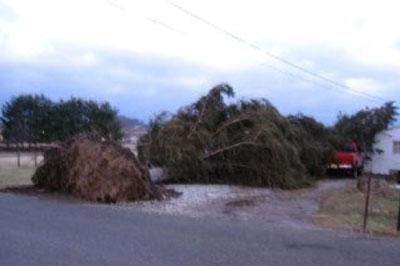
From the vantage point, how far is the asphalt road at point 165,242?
32.6ft

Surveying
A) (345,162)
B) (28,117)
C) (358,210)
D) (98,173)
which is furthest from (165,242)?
(28,117)

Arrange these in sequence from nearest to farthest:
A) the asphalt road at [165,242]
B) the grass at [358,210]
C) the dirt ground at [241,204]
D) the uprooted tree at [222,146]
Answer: the asphalt road at [165,242]
the grass at [358,210]
the dirt ground at [241,204]
the uprooted tree at [222,146]

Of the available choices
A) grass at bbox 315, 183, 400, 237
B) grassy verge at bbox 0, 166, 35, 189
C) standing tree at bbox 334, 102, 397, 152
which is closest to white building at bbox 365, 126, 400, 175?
standing tree at bbox 334, 102, 397, 152

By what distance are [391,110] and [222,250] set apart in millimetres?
44497

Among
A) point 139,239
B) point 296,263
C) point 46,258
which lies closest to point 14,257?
point 46,258

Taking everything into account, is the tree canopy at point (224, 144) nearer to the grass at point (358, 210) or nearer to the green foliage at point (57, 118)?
the grass at point (358, 210)

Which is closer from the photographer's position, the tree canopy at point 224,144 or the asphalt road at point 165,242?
the asphalt road at point 165,242

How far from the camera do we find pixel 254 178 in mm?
24031

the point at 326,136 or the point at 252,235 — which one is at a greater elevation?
the point at 326,136

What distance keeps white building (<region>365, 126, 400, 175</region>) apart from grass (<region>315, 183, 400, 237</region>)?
2674 cm

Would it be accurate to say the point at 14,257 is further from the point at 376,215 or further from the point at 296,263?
the point at 376,215

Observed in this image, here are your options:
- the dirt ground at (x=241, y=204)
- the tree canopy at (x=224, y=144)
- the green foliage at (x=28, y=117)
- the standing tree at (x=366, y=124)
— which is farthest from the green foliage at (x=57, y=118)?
the dirt ground at (x=241, y=204)

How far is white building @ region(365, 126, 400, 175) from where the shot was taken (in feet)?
169

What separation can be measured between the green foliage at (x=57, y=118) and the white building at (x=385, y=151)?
22591mm
